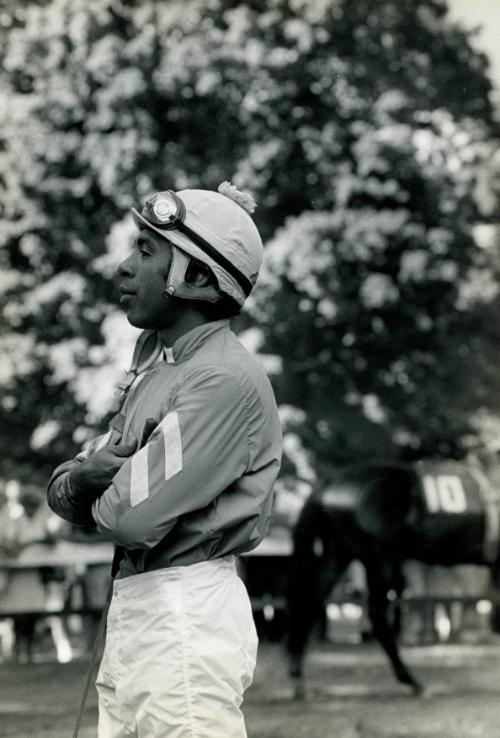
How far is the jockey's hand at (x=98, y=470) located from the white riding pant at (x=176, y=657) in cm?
14

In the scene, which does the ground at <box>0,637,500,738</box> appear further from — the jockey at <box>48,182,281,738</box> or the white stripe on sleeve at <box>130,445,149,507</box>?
the white stripe on sleeve at <box>130,445,149,507</box>

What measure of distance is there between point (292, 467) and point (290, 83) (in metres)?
1.72

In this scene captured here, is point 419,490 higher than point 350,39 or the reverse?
the reverse

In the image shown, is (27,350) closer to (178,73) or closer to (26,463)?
(26,463)

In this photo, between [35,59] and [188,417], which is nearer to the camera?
[188,417]

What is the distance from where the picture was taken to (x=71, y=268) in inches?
247

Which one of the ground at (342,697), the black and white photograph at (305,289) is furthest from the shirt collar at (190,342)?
the black and white photograph at (305,289)

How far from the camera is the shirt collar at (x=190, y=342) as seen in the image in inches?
78.7

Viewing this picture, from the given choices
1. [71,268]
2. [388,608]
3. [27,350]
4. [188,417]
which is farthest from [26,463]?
[188,417]

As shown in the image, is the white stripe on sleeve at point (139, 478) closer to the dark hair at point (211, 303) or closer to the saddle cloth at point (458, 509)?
the dark hair at point (211, 303)

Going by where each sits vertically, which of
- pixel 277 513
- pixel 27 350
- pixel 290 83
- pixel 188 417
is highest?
pixel 290 83

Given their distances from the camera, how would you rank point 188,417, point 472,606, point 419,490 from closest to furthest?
point 188,417 < point 419,490 < point 472,606

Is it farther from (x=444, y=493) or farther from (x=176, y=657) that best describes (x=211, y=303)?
(x=444, y=493)

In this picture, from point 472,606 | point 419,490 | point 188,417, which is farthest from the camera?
point 472,606
